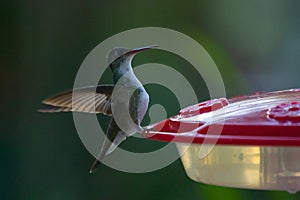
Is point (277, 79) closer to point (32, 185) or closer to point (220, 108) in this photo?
point (32, 185)

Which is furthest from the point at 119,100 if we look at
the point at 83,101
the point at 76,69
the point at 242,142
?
the point at 76,69

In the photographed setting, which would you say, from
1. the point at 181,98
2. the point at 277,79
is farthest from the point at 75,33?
the point at 277,79

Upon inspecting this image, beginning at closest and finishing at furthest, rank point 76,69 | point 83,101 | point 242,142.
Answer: point 242,142, point 83,101, point 76,69

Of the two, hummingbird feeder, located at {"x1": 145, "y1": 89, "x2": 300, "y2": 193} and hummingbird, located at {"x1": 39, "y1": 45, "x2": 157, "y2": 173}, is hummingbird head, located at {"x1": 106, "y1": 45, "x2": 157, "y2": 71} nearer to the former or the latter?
hummingbird, located at {"x1": 39, "y1": 45, "x2": 157, "y2": 173}

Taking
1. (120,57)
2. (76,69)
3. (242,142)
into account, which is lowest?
(76,69)

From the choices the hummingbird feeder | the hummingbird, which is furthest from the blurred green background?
the hummingbird feeder

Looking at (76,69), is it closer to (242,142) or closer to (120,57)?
(120,57)

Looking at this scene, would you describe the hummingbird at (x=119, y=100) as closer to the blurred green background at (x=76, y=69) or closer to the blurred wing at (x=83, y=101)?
the blurred wing at (x=83, y=101)
